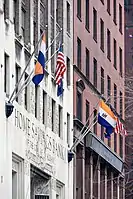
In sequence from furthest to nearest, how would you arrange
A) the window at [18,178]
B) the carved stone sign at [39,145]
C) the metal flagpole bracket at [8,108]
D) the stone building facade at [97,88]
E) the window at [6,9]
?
the stone building facade at [97,88] → the carved stone sign at [39,145] → the window at [18,178] → the window at [6,9] → the metal flagpole bracket at [8,108]

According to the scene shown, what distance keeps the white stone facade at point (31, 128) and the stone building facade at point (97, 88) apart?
10.8ft

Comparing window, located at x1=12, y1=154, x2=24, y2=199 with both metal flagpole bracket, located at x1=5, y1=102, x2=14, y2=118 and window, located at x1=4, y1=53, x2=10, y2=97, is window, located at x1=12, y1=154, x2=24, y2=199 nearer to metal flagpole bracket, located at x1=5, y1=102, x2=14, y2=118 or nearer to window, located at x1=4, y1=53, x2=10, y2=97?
metal flagpole bracket, located at x1=5, y1=102, x2=14, y2=118

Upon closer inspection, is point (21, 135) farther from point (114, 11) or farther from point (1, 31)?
point (114, 11)

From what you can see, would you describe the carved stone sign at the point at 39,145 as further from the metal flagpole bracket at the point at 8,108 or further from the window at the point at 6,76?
the metal flagpole bracket at the point at 8,108

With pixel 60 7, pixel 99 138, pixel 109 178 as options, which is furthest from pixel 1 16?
pixel 109 178

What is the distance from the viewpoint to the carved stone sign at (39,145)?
58.1 metres

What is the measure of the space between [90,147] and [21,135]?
18322 millimetres

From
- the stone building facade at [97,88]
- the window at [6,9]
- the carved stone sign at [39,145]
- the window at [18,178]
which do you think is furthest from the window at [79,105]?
the window at [6,9]

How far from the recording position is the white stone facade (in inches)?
2130

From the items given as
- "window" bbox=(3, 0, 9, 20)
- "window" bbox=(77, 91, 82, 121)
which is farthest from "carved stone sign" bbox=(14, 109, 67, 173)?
"window" bbox=(77, 91, 82, 121)

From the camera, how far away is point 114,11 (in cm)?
8888

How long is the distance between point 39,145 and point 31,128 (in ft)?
6.32

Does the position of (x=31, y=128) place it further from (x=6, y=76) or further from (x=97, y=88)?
(x=97, y=88)

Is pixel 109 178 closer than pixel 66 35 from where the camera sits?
No
